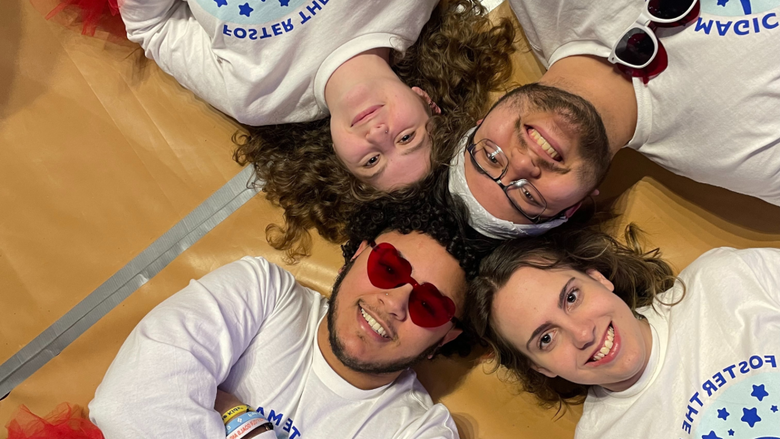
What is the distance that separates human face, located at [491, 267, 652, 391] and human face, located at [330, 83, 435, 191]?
21.0 inches

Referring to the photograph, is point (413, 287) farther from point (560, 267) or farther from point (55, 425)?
point (55, 425)


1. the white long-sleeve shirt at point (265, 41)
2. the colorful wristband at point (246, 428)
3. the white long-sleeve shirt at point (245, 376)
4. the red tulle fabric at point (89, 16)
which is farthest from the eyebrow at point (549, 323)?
the red tulle fabric at point (89, 16)

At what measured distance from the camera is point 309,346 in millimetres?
1963

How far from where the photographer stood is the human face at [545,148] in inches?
59.0

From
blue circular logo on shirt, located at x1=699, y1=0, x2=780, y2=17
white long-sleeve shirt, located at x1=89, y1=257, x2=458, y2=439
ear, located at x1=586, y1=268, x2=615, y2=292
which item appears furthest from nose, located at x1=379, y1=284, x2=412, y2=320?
blue circular logo on shirt, located at x1=699, y1=0, x2=780, y2=17

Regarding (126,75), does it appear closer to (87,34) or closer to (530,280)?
(87,34)

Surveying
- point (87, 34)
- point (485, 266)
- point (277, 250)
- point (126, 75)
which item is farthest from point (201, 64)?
point (485, 266)

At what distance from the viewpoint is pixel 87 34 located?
7.25ft

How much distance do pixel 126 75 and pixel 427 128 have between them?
Result: 1423 millimetres

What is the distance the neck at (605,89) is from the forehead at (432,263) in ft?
2.16

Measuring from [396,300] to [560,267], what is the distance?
55 cm

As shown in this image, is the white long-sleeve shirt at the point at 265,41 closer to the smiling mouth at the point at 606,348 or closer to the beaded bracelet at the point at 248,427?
the beaded bracelet at the point at 248,427

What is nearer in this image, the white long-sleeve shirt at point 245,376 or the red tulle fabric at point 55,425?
the white long-sleeve shirt at point 245,376

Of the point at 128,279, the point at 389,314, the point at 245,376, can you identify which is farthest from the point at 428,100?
the point at 128,279
